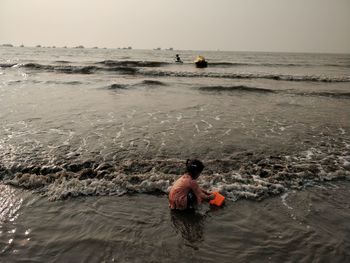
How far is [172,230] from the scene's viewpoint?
4973mm

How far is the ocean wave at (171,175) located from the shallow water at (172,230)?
0.33 m

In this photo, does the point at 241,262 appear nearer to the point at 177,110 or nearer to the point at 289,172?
the point at 289,172

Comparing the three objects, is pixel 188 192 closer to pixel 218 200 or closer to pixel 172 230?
pixel 218 200

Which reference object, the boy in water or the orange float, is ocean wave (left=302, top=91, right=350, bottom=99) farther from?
the boy in water

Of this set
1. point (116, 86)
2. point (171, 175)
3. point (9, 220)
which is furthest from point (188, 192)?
point (116, 86)

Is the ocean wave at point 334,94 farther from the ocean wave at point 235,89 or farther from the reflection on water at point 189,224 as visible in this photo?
the reflection on water at point 189,224

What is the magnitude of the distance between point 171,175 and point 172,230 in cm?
214

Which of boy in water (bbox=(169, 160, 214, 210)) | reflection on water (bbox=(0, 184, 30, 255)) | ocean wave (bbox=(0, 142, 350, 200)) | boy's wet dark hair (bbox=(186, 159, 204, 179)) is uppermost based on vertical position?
boy's wet dark hair (bbox=(186, 159, 204, 179))

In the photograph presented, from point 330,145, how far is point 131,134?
6209 millimetres

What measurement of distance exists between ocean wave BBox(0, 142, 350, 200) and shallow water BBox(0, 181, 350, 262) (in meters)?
0.33

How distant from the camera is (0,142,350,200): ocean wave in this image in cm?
636

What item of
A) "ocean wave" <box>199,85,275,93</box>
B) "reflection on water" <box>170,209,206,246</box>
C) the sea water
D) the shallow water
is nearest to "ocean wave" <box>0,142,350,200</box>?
the sea water

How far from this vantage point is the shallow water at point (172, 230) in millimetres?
4352

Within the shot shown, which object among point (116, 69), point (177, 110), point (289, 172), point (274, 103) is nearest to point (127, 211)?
point (289, 172)
